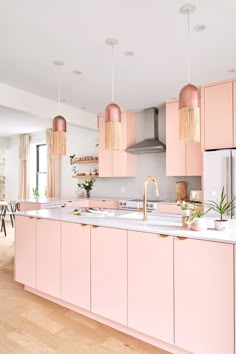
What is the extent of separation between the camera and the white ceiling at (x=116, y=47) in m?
2.17

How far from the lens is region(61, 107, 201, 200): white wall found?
5.11m

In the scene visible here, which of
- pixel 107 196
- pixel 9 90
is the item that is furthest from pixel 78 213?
pixel 107 196

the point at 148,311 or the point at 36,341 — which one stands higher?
the point at 148,311

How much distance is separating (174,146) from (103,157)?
1658mm

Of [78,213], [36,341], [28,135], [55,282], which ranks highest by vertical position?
[28,135]

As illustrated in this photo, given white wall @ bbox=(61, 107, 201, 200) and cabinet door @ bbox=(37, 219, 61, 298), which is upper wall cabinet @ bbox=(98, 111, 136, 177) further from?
cabinet door @ bbox=(37, 219, 61, 298)

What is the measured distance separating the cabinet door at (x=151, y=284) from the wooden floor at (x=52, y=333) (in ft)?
0.61

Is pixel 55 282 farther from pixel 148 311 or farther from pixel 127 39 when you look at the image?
pixel 127 39

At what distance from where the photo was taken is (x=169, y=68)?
3334 millimetres

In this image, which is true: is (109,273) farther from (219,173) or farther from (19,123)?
(19,123)

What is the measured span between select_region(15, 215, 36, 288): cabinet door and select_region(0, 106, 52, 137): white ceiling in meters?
3.10

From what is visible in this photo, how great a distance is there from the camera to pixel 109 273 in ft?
7.18

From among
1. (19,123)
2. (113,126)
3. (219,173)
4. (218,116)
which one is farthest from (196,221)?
(19,123)

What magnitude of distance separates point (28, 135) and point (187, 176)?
529cm
